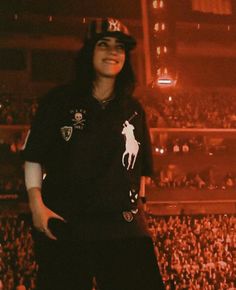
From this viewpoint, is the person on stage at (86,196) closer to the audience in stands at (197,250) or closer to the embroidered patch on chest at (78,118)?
the embroidered patch on chest at (78,118)

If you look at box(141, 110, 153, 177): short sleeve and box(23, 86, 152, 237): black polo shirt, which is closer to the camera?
box(23, 86, 152, 237): black polo shirt

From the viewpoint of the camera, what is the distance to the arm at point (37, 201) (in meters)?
0.95

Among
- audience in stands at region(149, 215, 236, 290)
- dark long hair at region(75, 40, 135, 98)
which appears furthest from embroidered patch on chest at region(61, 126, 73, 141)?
audience in stands at region(149, 215, 236, 290)

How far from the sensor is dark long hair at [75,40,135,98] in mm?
1085

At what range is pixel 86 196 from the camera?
982 millimetres

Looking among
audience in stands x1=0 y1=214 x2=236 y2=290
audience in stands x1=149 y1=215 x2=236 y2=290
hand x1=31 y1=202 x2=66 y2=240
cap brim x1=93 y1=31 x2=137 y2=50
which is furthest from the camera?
audience in stands x1=149 y1=215 x2=236 y2=290

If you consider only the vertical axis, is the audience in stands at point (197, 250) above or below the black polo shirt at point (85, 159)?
below

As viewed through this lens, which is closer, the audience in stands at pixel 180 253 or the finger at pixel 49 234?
the finger at pixel 49 234

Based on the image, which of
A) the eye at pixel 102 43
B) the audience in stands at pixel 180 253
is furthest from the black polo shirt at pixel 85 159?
the audience in stands at pixel 180 253

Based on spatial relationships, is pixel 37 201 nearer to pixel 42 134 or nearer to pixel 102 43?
pixel 42 134

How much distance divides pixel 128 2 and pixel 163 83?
101 cm

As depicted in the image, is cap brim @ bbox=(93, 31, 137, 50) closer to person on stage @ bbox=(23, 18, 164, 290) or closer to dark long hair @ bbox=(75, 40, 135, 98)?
dark long hair @ bbox=(75, 40, 135, 98)

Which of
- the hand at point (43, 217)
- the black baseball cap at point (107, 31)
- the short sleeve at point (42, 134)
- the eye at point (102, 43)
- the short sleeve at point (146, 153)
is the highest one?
the black baseball cap at point (107, 31)

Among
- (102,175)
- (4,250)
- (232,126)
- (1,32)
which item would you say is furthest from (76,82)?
(232,126)
